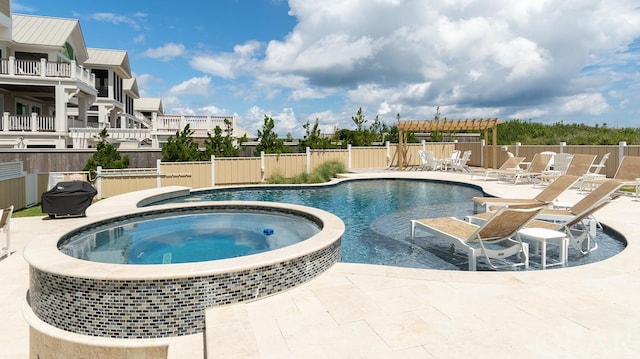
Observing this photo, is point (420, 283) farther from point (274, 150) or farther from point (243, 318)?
point (274, 150)

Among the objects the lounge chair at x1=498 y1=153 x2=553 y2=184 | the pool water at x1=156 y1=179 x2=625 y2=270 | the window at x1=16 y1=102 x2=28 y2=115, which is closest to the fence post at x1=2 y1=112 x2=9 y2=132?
the window at x1=16 y1=102 x2=28 y2=115

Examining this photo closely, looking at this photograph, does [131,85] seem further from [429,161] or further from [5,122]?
[429,161]

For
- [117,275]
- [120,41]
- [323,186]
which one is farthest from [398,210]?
[120,41]

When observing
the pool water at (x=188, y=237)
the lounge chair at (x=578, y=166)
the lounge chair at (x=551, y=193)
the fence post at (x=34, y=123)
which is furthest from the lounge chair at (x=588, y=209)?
the fence post at (x=34, y=123)

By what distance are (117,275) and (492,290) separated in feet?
12.6

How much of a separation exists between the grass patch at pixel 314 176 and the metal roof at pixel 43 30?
537 inches

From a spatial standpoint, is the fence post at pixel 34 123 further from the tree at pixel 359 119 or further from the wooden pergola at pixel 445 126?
the tree at pixel 359 119

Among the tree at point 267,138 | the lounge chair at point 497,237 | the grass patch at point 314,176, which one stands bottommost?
the lounge chair at point 497,237

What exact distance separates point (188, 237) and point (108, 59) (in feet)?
85.4

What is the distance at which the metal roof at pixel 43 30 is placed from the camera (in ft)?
66.5

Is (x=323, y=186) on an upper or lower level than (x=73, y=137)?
lower

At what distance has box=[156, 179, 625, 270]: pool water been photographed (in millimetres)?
6367

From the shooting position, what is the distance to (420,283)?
14.5ft

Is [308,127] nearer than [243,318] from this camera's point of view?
No
